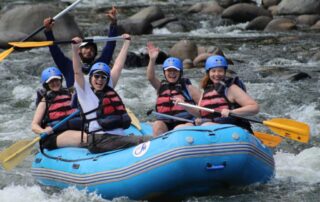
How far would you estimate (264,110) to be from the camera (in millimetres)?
11102

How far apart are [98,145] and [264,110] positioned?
4.56m

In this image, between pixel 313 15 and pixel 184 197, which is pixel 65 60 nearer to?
pixel 184 197

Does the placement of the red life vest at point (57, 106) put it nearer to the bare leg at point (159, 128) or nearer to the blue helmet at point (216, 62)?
the bare leg at point (159, 128)

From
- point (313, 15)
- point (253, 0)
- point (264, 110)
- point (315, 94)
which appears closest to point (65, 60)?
point (264, 110)

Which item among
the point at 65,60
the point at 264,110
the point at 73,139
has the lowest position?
the point at 264,110

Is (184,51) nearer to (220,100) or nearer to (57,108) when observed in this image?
(57,108)

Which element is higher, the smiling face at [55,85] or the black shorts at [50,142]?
the smiling face at [55,85]

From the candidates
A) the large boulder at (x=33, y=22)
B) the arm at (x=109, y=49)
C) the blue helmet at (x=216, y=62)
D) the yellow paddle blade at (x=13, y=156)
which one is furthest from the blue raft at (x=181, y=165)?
the large boulder at (x=33, y=22)

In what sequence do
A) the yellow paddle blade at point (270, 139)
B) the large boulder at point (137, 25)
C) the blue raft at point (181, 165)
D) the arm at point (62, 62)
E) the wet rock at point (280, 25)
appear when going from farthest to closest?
the large boulder at point (137, 25) → the wet rock at point (280, 25) → the arm at point (62, 62) → the yellow paddle blade at point (270, 139) → the blue raft at point (181, 165)

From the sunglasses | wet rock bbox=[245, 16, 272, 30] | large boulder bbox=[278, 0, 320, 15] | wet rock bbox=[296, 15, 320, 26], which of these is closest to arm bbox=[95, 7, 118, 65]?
the sunglasses

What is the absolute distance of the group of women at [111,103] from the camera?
703 centimetres

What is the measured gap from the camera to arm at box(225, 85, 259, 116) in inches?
275

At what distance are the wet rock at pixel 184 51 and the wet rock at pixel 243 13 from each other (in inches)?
203

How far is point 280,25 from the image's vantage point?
1834 centimetres
